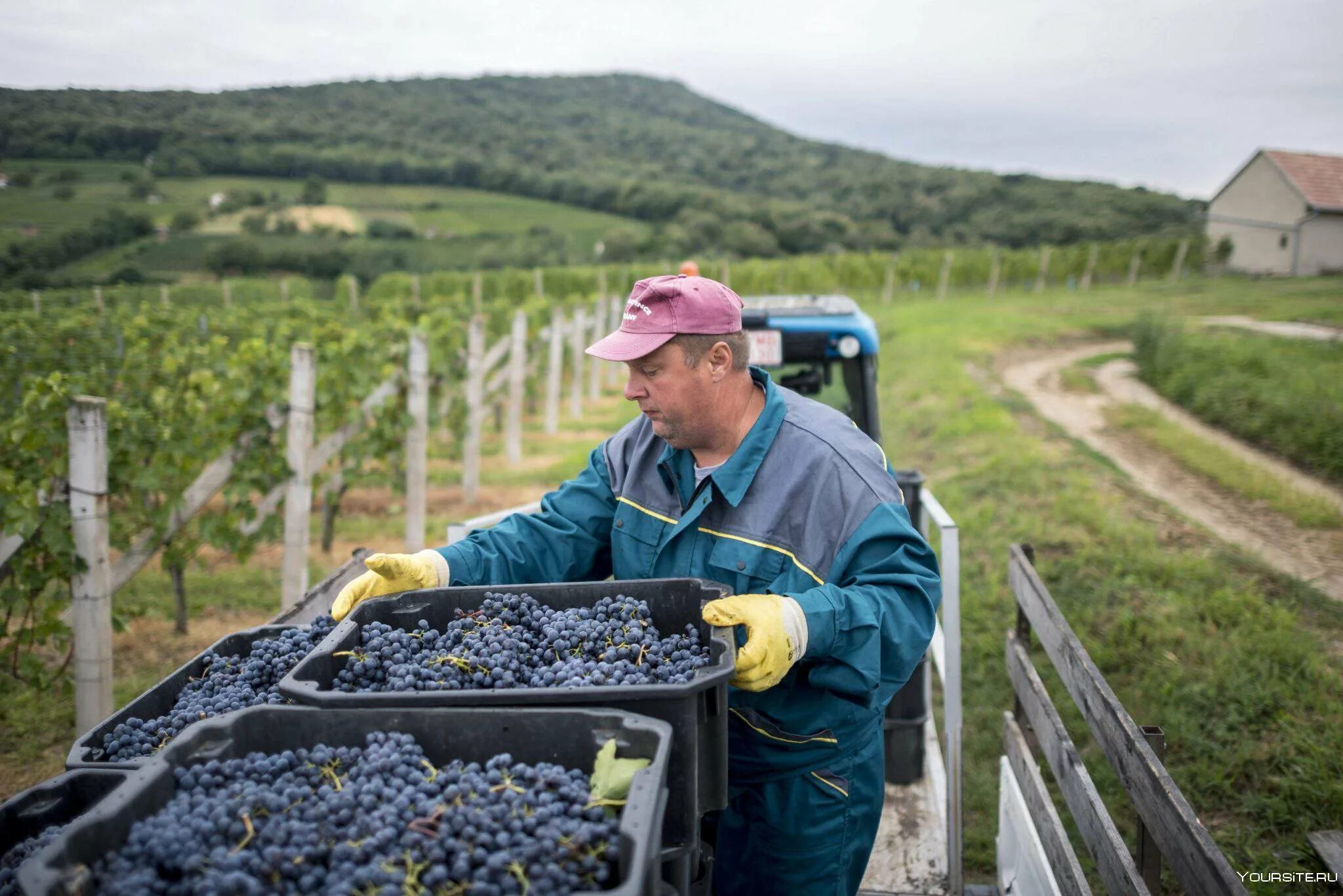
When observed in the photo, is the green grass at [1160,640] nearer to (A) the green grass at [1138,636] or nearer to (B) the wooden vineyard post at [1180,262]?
(A) the green grass at [1138,636]

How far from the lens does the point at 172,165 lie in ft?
46.1

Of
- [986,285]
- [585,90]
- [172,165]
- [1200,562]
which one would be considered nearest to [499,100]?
[585,90]

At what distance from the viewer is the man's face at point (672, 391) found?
7.75 ft

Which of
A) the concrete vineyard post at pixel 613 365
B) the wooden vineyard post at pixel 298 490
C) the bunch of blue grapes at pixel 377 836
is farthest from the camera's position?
the concrete vineyard post at pixel 613 365

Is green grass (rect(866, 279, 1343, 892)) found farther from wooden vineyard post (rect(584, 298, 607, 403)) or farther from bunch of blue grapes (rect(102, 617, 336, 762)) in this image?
wooden vineyard post (rect(584, 298, 607, 403))

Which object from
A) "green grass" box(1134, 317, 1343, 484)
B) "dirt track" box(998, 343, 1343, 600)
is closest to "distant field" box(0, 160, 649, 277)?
"dirt track" box(998, 343, 1343, 600)

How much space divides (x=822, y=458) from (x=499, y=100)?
85071mm

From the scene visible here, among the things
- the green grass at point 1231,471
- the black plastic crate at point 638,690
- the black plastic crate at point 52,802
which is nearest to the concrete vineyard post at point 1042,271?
the green grass at point 1231,471

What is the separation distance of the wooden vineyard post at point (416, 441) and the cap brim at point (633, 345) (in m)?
5.75

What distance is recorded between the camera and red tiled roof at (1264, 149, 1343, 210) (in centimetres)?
3278

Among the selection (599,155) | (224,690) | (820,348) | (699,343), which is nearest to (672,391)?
(699,343)

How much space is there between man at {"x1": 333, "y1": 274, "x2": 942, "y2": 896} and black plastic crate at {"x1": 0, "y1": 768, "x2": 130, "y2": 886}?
2.34 feet

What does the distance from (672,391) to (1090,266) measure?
40.7 metres

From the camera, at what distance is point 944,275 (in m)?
35.7
